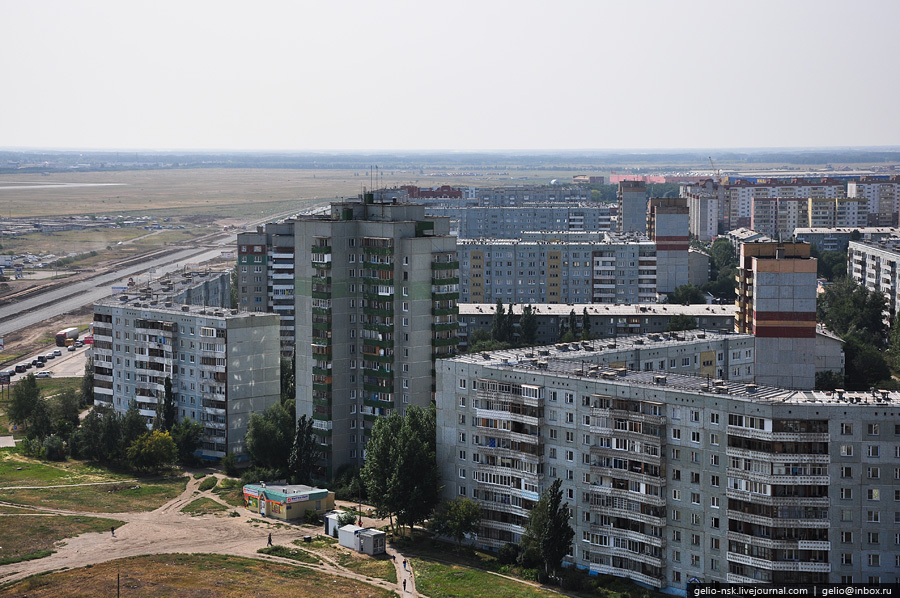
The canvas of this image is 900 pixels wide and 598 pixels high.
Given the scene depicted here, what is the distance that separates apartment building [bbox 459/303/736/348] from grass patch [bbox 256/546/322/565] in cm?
5472

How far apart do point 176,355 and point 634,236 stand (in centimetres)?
8640

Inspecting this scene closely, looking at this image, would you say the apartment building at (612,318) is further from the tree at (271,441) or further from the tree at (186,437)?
the tree at (271,441)

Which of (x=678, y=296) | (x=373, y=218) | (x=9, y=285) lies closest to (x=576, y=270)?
(x=678, y=296)

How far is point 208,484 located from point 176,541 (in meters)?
11.9

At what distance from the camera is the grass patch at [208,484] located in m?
73.4

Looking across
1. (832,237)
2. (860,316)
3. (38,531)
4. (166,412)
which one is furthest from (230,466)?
(832,237)

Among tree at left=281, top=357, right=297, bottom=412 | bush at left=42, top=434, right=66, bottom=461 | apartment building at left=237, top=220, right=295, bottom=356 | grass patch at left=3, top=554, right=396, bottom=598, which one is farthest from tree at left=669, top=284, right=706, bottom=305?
grass patch at left=3, top=554, right=396, bottom=598

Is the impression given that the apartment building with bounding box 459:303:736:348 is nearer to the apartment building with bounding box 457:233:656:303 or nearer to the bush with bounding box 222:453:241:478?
the apartment building with bounding box 457:233:656:303

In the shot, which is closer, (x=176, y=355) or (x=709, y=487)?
(x=709, y=487)

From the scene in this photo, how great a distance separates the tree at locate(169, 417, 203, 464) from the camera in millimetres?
78562

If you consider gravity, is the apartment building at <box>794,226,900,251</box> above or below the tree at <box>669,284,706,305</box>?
above

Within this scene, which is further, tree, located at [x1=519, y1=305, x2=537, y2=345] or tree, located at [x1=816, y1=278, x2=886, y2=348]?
tree, located at [x1=816, y1=278, x2=886, y2=348]

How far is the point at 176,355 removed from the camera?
8162 cm

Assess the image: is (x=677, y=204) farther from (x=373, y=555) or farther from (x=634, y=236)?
(x=373, y=555)
